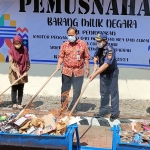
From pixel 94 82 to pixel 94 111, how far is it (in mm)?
843

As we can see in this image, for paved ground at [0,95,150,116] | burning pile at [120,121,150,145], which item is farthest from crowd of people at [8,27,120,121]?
burning pile at [120,121,150,145]

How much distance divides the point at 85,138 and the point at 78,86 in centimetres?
125

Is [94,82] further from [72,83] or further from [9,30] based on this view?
[9,30]

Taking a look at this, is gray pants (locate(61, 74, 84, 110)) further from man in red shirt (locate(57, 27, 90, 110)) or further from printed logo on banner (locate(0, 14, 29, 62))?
printed logo on banner (locate(0, 14, 29, 62))

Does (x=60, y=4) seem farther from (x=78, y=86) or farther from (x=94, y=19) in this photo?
(x=78, y=86)

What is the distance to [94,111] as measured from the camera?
7.85 metres

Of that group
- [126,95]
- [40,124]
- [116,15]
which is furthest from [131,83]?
[40,124]

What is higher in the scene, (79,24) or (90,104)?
(79,24)

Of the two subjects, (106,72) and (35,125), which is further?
(106,72)

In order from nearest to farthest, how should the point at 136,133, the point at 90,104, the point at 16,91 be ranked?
the point at 136,133, the point at 16,91, the point at 90,104

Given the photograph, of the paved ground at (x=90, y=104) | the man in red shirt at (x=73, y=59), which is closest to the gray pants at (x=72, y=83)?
the man in red shirt at (x=73, y=59)

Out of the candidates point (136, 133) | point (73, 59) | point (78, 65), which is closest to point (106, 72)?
point (78, 65)

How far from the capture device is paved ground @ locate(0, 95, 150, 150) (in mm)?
6371

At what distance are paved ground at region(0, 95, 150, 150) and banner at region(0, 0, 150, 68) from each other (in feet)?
2.93
